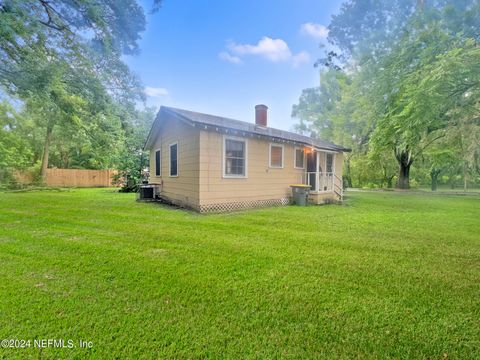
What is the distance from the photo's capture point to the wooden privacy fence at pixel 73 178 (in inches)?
712

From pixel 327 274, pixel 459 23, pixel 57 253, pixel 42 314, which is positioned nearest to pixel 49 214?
pixel 57 253

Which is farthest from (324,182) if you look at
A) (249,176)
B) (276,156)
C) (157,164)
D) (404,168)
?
(404,168)

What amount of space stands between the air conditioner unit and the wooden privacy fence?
31.4 ft

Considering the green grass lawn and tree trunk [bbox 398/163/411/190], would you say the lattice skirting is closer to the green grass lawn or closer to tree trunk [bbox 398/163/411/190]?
the green grass lawn

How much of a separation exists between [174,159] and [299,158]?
5.71 metres

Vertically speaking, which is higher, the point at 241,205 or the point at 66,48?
the point at 66,48

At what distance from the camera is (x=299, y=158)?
10.9 meters

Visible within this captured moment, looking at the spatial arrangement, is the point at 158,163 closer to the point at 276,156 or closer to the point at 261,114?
the point at 261,114

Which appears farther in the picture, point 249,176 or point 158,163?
point 158,163

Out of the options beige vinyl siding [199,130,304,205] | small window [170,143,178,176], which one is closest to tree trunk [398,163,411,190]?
beige vinyl siding [199,130,304,205]

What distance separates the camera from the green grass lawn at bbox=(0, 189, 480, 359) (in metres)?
1.83

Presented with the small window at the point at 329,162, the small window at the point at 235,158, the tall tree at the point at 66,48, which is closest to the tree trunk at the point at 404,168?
the small window at the point at 329,162

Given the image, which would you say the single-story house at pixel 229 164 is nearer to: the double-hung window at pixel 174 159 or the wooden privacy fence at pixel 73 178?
the double-hung window at pixel 174 159

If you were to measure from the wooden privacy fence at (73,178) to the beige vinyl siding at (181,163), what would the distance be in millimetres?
10334
